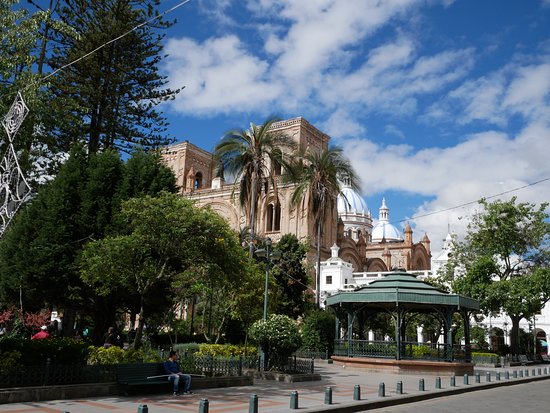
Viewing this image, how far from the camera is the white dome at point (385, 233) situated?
86450 millimetres

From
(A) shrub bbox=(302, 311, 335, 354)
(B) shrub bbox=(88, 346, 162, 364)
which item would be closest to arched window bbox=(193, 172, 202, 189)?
(A) shrub bbox=(302, 311, 335, 354)

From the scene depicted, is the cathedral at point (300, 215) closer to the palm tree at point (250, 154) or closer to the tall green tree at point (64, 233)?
the palm tree at point (250, 154)

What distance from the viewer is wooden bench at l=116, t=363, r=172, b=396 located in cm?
1144

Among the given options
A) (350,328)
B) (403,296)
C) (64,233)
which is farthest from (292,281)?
(64,233)

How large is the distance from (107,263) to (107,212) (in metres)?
4.71

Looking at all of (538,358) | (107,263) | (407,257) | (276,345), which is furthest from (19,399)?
(407,257)

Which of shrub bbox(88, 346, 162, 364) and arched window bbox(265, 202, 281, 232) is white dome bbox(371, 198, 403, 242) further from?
shrub bbox(88, 346, 162, 364)

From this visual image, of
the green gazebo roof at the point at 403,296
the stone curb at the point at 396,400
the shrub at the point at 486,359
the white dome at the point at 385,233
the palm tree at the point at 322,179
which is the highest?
the white dome at the point at 385,233

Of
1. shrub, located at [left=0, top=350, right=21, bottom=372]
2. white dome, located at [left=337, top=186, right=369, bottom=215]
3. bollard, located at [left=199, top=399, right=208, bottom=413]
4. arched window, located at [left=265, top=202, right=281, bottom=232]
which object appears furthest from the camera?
white dome, located at [left=337, top=186, right=369, bottom=215]

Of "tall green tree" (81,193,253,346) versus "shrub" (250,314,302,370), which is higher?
"tall green tree" (81,193,253,346)

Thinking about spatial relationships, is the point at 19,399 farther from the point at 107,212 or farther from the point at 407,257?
the point at 407,257

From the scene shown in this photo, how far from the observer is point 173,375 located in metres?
11.9

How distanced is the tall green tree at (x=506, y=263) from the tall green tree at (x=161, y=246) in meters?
20.9

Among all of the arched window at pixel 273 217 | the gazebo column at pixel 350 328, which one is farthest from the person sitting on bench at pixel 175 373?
the arched window at pixel 273 217
